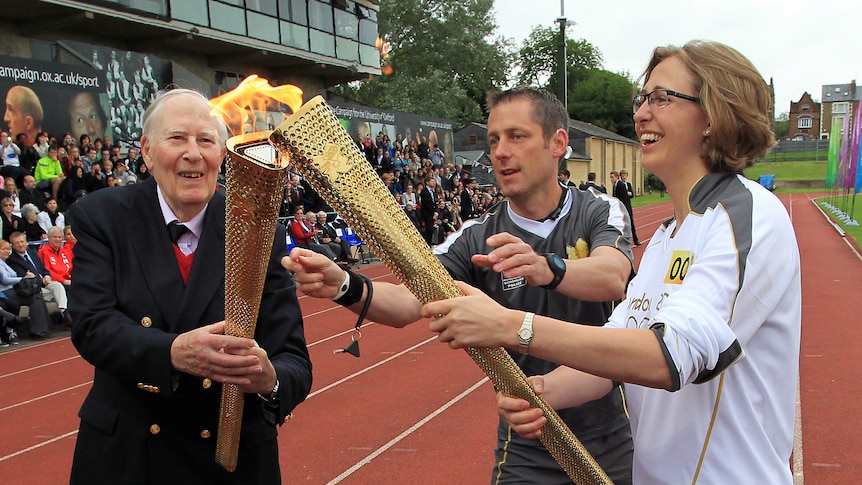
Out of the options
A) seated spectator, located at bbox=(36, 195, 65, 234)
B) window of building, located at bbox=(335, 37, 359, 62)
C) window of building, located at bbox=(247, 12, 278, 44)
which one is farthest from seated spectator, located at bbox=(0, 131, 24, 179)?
window of building, located at bbox=(335, 37, 359, 62)

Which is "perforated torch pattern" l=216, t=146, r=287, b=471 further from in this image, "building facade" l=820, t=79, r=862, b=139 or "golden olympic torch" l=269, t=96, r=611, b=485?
"building facade" l=820, t=79, r=862, b=139

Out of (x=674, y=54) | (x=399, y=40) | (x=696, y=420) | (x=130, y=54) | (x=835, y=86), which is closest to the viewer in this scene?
(x=696, y=420)

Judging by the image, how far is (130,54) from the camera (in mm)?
16203

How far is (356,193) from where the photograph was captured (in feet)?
4.83

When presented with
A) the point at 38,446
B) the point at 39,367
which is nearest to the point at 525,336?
the point at 38,446

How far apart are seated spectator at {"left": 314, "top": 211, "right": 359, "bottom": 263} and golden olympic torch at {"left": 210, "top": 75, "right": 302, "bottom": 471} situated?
43.6 feet

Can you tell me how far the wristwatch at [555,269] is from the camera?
7.47 ft

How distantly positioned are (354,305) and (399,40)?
46.2 meters

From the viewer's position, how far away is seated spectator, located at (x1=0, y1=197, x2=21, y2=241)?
988 cm

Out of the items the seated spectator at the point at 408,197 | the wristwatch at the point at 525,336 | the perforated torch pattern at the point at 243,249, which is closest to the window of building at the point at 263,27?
the seated spectator at the point at 408,197

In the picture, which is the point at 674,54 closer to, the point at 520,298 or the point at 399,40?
the point at 520,298

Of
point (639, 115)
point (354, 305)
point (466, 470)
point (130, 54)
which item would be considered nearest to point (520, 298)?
point (354, 305)

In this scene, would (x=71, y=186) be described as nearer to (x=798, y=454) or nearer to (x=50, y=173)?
(x=50, y=173)

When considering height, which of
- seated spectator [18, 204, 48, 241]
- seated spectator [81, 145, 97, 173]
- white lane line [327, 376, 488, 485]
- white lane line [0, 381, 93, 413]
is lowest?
white lane line [0, 381, 93, 413]
